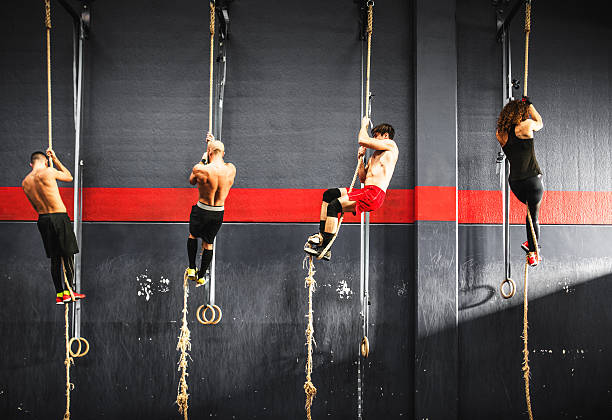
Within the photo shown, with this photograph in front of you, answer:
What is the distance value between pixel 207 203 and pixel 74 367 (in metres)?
2.13

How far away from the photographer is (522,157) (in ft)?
11.7

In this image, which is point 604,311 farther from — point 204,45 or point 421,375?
point 204,45

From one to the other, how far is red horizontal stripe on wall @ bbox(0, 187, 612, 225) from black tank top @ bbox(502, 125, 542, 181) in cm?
82

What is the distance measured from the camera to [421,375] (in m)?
4.25

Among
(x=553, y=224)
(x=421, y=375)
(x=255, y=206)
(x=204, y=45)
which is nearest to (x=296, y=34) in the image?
(x=204, y=45)

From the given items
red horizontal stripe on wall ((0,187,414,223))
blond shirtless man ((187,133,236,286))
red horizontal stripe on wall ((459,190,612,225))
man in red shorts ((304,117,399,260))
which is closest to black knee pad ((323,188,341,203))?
man in red shorts ((304,117,399,260))

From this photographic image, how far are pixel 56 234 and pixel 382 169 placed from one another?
2564 mm

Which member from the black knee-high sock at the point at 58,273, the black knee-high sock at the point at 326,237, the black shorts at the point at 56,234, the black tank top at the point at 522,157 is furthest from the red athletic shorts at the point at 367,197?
the black knee-high sock at the point at 58,273

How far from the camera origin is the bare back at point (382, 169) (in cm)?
347

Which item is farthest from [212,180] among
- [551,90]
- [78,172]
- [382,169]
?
[551,90]

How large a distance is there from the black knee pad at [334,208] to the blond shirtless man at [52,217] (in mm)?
2057

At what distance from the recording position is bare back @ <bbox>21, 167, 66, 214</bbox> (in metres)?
3.58

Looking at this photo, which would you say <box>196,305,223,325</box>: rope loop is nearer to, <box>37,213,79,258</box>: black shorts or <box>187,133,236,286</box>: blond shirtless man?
<box>187,133,236,286</box>: blond shirtless man

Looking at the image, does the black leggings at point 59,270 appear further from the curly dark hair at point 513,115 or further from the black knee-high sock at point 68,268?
the curly dark hair at point 513,115
